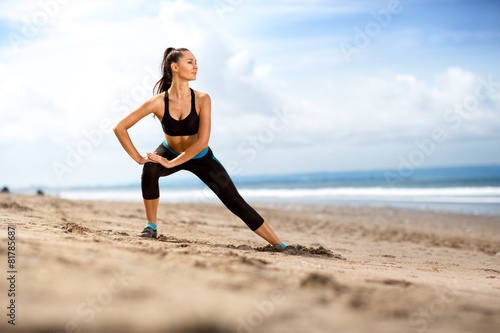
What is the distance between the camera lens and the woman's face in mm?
4766

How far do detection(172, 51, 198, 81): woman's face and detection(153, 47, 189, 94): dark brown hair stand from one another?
54 mm

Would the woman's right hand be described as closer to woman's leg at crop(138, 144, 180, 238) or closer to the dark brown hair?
woman's leg at crop(138, 144, 180, 238)

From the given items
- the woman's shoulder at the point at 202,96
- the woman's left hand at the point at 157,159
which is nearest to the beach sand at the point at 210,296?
the woman's left hand at the point at 157,159

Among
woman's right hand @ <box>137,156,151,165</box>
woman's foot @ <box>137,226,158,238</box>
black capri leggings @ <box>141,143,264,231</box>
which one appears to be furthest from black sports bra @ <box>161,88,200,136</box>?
woman's foot @ <box>137,226,158,238</box>

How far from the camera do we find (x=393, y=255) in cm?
688

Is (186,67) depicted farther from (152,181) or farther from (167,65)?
(152,181)

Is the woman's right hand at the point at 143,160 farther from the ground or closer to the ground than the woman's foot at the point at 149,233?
farther from the ground

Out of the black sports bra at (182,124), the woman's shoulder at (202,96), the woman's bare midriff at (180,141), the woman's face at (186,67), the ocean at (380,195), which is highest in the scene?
the woman's face at (186,67)

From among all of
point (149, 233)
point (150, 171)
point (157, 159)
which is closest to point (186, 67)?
point (157, 159)

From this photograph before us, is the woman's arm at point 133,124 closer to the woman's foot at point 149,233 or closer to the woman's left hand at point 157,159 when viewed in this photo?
the woman's left hand at point 157,159

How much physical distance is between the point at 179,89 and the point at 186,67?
249 mm

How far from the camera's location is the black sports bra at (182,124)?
4746 millimetres

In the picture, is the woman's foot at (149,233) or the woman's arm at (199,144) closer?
the woman's arm at (199,144)

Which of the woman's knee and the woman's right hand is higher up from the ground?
the woman's right hand
